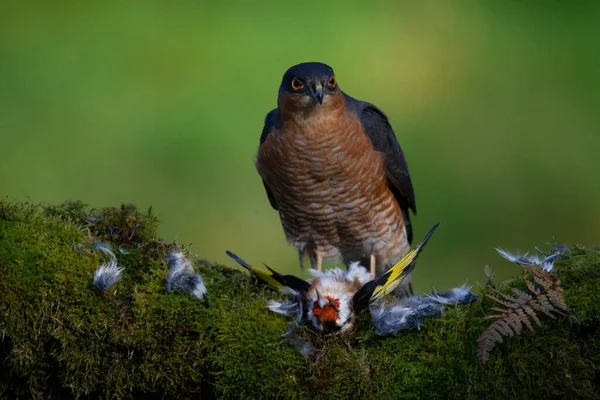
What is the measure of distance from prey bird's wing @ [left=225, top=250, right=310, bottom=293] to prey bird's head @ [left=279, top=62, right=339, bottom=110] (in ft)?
4.04

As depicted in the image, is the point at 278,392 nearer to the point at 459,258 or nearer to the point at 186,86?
the point at 459,258

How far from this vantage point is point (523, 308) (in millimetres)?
2422

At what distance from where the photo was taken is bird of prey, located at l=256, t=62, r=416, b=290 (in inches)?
164

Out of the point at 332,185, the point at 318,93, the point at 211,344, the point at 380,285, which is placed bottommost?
the point at 211,344

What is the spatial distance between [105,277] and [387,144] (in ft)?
7.05

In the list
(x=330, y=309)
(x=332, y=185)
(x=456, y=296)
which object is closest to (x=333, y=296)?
(x=330, y=309)

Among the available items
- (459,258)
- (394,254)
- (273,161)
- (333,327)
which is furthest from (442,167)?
(333,327)

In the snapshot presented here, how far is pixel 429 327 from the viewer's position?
261 cm

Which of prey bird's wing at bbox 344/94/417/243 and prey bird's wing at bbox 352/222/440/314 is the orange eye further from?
prey bird's wing at bbox 352/222/440/314

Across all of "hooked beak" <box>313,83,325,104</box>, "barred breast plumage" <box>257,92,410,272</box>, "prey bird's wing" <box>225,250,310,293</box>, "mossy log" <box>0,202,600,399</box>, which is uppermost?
"hooked beak" <box>313,83,325,104</box>

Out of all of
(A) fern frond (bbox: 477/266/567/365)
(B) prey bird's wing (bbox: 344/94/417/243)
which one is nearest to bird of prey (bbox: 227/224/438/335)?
(A) fern frond (bbox: 477/266/567/365)

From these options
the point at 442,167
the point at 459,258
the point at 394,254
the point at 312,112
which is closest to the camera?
the point at 312,112

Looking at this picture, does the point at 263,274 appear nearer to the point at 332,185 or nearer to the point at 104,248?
the point at 104,248

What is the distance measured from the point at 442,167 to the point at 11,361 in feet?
15.5
